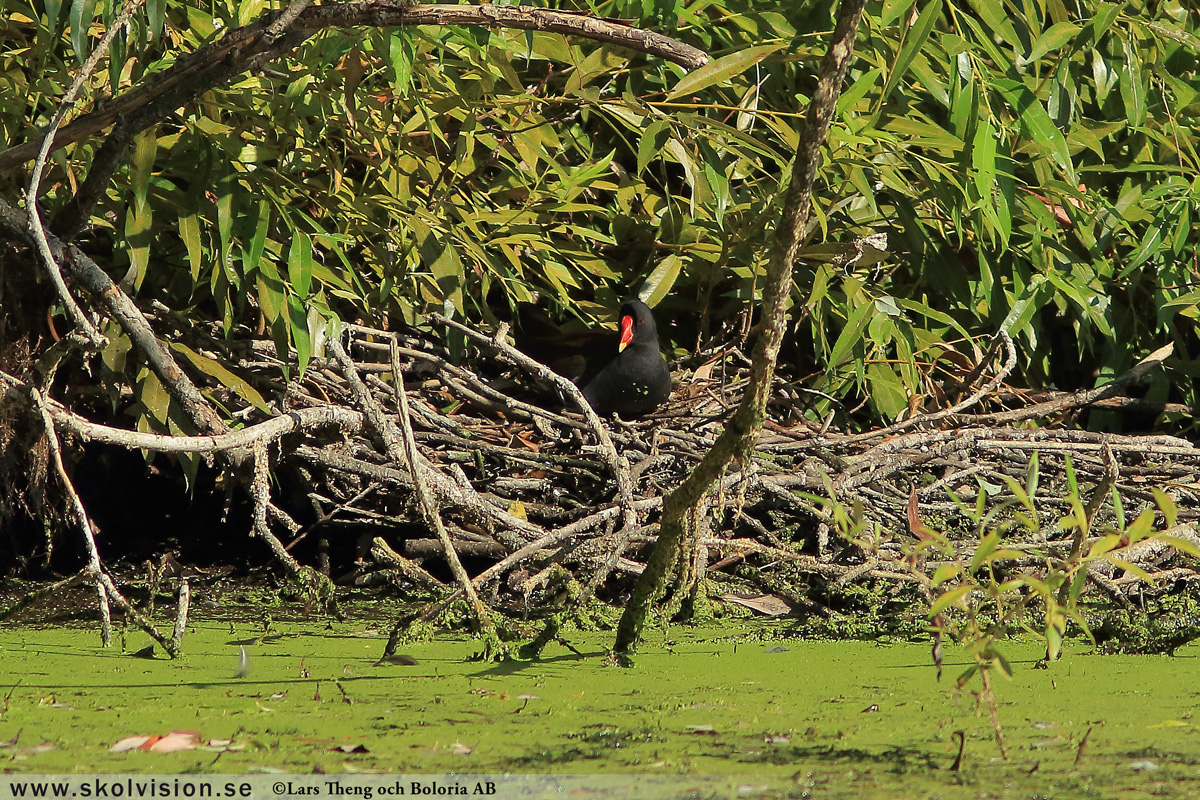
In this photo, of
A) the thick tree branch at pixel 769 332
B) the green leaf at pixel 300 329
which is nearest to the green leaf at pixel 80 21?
the green leaf at pixel 300 329

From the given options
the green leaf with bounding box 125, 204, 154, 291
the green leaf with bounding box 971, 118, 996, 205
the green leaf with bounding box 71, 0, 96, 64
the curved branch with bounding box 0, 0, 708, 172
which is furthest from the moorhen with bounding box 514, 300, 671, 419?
the green leaf with bounding box 71, 0, 96, 64

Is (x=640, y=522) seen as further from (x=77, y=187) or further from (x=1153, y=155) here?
(x=1153, y=155)

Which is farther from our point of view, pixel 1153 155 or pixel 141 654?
pixel 1153 155

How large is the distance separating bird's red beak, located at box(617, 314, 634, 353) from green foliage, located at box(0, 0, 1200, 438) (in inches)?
6.4

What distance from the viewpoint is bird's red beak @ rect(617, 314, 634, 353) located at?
357 cm

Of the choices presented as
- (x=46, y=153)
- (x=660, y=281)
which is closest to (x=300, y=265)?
(x=46, y=153)

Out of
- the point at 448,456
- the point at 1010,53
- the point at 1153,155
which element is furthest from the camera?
the point at 1153,155

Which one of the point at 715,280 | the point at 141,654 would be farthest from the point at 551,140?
the point at 141,654

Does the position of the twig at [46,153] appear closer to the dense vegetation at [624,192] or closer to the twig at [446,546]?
the dense vegetation at [624,192]

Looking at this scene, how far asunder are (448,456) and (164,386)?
0.68 meters

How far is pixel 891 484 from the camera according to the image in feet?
10.1

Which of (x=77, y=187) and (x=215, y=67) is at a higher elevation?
(x=215, y=67)

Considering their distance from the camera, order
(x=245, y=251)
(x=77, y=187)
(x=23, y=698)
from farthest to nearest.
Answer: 1. (x=77, y=187)
2. (x=245, y=251)
3. (x=23, y=698)

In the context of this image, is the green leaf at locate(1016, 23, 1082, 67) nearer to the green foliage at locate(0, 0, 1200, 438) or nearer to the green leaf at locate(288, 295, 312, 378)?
the green foliage at locate(0, 0, 1200, 438)
